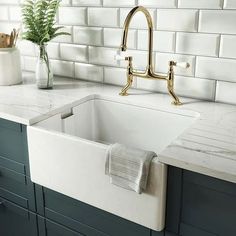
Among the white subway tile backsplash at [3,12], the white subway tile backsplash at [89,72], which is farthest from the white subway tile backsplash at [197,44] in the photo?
the white subway tile backsplash at [3,12]

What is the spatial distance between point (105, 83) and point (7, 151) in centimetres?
57

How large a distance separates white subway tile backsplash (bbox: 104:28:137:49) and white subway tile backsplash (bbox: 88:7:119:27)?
31 mm

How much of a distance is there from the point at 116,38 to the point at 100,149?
0.68 m

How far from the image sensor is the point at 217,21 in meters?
1.26

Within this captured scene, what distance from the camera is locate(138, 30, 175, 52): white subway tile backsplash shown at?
1386mm

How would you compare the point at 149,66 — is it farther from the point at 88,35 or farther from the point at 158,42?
the point at 88,35

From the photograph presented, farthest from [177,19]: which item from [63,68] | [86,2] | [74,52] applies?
[63,68]

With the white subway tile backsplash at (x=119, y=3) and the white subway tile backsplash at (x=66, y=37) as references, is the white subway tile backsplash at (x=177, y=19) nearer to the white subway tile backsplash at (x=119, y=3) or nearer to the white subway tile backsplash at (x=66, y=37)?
the white subway tile backsplash at (x=119, y=3)

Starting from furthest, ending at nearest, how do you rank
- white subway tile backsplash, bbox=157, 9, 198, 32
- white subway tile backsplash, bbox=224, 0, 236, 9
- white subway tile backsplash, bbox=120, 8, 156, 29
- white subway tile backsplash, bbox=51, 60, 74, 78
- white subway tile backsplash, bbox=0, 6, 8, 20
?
white subway tile backsplash, bbox=0, 6, 8, 20 < white subway tile backsplash, bbox=51, 60, 74, 78 < white subway tile backsplash, bbox=120, 8, 156, 29 < white subway tile backsplash, bbox=157, 9, 198, 32 < white subway tile backsplash, bbox=224, 0, 236, 9

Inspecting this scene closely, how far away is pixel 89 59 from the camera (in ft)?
5.41

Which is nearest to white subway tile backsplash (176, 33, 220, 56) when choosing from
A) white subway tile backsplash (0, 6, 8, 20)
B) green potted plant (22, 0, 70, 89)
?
green potted plant (22, 0, 70, 89)

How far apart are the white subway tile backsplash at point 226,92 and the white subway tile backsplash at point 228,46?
0.11 meters

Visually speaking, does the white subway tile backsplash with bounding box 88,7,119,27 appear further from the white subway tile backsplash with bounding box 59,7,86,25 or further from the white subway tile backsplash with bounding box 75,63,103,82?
the white subway tile backsplash with bounding box 75,63,103,82

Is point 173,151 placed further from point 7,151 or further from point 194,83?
point 7,151
